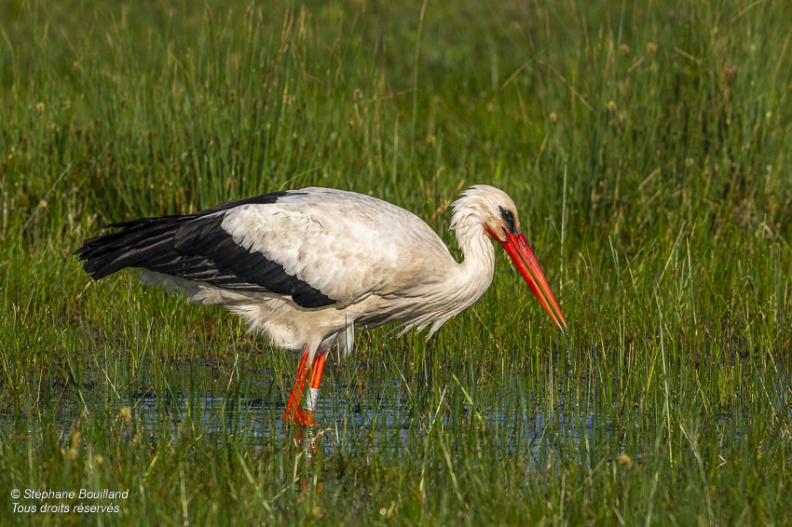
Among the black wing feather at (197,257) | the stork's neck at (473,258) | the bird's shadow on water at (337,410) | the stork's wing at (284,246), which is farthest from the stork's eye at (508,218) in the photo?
the black wing feather at (197,257)

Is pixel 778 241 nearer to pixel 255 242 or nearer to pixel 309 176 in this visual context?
pixel 309 176

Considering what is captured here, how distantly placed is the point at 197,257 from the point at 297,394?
0.80 metres

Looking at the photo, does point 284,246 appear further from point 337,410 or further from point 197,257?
point 337,410

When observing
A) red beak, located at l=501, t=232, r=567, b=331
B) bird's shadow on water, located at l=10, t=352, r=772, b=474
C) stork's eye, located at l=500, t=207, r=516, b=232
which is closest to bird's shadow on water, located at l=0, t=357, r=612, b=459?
bird's shadow on water, located at l=10, t=352, r=772, b=474

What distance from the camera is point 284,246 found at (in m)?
5.66

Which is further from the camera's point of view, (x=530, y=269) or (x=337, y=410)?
(x=530, y=269)

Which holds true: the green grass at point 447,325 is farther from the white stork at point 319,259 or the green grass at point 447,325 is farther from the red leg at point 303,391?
the white stork at point 319,259

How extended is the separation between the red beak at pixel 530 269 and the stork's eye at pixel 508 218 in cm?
4

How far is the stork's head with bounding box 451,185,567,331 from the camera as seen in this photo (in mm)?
5664

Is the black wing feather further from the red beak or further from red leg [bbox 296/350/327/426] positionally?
the red beak

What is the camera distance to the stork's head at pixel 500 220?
566 centimetres

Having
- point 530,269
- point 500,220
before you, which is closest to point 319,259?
point 500,220

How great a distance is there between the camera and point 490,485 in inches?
154

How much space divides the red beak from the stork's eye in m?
0.04
